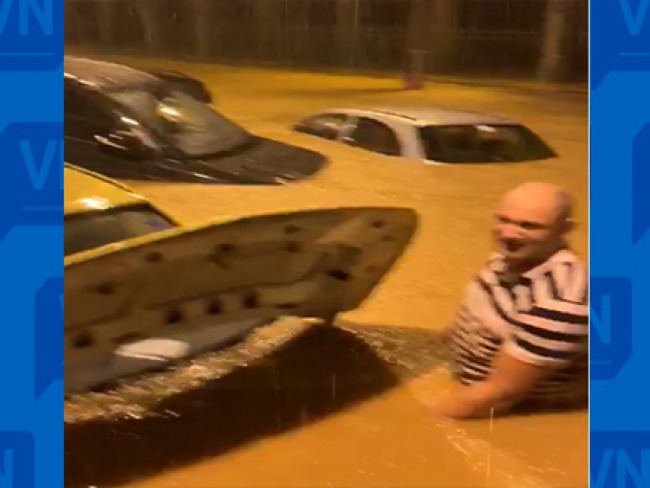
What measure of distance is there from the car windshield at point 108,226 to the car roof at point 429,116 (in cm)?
21

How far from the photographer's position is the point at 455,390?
0.91 metres

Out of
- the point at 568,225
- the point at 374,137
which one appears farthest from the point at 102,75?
the point at 568,225

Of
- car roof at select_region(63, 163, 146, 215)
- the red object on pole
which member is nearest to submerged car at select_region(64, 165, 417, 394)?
car roof at select_region(63, 163, 146, 215)

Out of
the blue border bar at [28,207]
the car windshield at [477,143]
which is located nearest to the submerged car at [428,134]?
the car windshield at [477,143]

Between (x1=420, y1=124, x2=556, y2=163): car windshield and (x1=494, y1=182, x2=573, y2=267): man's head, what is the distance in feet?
0.13

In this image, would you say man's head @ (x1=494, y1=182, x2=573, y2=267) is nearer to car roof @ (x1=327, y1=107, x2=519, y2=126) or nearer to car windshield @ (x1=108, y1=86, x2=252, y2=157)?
car roof @ (x1=327, y1=107, x2=519, y2=126)

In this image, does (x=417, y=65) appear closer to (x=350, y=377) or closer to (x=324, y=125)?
(x=324, y=125)

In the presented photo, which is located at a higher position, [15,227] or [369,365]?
[15,227]

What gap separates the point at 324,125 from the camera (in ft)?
3.06

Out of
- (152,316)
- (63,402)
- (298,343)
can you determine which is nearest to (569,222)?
(298,343)

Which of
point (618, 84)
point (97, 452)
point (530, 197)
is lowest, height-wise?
point (97, 452)

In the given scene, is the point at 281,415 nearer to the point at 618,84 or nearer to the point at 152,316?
the point at 152,316

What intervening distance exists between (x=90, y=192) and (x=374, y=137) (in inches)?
11.1

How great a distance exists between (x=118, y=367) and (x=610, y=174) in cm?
52
